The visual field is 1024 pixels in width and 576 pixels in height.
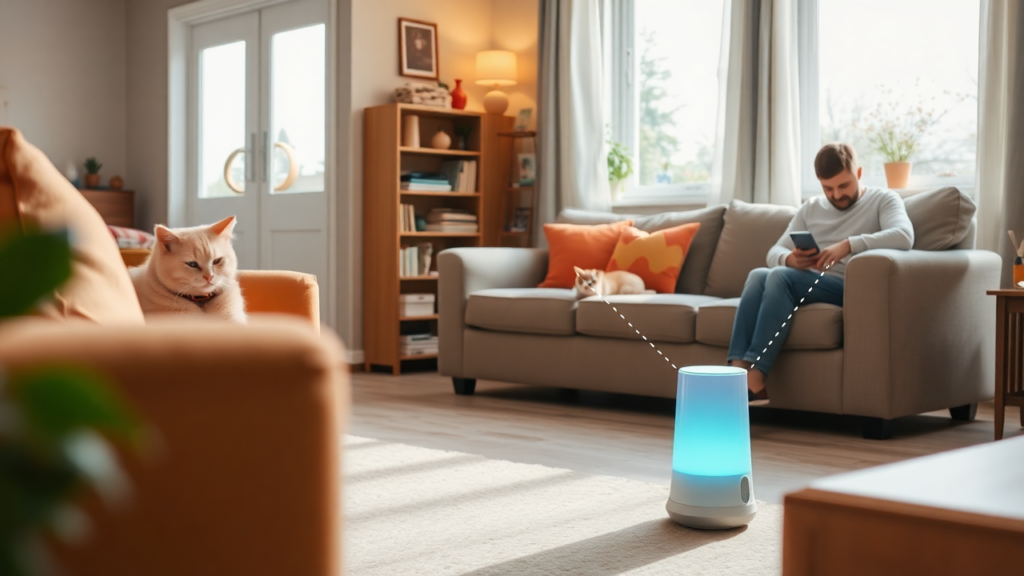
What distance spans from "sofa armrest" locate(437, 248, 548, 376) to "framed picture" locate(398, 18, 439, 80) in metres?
1.55

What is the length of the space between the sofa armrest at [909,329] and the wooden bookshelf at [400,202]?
2685 mm

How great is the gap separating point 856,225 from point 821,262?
262mm

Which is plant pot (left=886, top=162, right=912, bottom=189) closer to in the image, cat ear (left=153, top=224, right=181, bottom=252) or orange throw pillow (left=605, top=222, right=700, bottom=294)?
orange throw pillow (left=605, top=222, right=700, bottom=294)

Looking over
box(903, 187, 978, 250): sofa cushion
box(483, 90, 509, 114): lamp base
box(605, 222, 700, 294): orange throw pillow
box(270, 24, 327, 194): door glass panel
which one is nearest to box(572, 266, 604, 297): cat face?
box(605, 222, 700, 294): orange throw pillow

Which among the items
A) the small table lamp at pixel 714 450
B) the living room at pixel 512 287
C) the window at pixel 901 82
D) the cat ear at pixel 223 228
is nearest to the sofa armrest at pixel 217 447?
the living room at pixel 512 287

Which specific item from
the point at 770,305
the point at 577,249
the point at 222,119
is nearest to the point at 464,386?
the point at 577,249

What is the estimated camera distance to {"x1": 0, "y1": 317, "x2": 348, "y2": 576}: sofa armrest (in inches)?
28.3

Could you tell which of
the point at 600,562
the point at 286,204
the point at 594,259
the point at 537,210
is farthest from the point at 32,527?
the point at 286,204

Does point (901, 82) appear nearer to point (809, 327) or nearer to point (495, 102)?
point (809, 327)

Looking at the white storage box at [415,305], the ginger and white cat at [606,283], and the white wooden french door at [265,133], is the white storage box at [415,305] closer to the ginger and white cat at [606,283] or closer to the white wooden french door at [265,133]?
the white wooden french door at [265,133]

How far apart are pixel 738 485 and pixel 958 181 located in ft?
8.80

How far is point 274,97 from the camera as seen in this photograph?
620 centimetres

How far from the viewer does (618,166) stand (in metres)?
5.41

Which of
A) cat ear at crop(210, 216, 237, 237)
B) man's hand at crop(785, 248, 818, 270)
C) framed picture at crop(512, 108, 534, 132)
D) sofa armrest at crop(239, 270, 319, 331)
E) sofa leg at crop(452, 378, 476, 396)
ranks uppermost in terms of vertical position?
framed picture at crop(512, 108, 534, 132)
